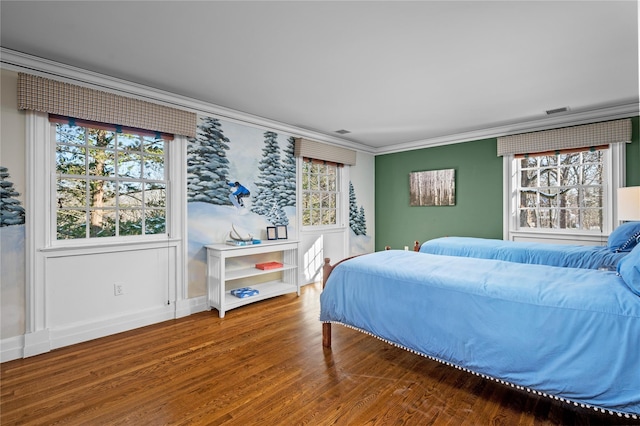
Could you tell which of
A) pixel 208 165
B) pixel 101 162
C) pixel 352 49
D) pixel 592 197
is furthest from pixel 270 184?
pixel 592 197

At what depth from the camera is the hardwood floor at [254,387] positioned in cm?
180

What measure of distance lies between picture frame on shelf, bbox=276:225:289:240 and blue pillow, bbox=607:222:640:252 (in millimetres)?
3644

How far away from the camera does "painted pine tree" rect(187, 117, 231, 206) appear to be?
3.62m

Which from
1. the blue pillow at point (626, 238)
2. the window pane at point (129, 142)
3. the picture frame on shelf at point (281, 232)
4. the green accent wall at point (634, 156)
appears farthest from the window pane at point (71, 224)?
the green accent wall at point (634, 156)

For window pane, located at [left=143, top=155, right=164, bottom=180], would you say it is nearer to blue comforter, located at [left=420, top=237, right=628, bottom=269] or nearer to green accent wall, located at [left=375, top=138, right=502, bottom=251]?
blue comforter, located at [left=420, top=237, right=628, bottom=269]

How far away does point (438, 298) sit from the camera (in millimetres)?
2057

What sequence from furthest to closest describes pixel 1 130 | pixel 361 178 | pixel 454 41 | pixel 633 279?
pixel 361 178, pixel 1 130, pixel 454 41, pixel 633 279

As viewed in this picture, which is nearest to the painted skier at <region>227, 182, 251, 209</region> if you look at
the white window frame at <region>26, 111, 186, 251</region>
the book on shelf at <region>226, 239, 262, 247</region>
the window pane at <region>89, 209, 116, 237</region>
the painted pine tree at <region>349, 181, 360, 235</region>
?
the book on shelf at <region>226, 239, 262, 247</region>

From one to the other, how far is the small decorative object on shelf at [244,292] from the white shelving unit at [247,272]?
0.13 feet

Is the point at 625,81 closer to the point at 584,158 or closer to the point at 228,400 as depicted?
the point at 584,158

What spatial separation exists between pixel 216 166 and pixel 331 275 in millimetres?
2072

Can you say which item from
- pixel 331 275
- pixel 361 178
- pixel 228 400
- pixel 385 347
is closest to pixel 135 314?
pixel 228 400

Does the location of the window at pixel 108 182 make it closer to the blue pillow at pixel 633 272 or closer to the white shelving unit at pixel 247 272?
the white shelving unit at pixel 247 272

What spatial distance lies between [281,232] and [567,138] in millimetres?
Answer: 3985
